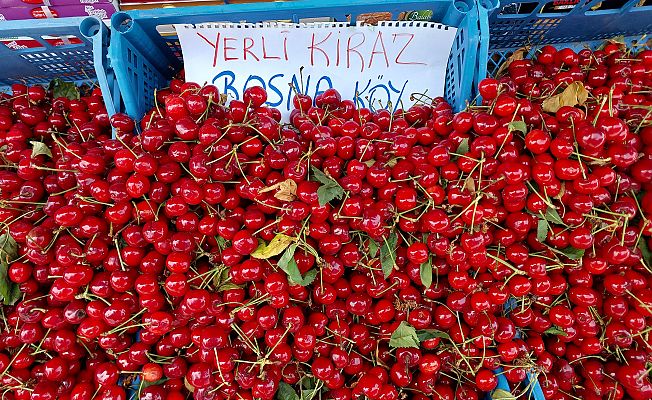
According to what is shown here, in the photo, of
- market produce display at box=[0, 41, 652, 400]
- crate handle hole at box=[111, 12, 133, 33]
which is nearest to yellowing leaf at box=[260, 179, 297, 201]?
market produce display at box=[0, 41, 652, 400]

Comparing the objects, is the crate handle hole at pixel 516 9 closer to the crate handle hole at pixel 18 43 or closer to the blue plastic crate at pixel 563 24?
the blue plastic crate at pixel 563 24

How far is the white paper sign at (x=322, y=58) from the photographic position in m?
1.32

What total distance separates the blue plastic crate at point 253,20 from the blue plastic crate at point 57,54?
0.19 ft

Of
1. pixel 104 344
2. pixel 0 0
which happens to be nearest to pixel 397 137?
pixel 104 344

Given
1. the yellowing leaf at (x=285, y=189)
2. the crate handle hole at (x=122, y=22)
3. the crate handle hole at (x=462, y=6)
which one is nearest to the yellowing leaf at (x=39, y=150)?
the crate handle hole at (x=122, y=22)

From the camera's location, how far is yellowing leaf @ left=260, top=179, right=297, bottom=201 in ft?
3.17

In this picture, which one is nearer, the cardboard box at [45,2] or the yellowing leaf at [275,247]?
the yellowing leaf at [275,247]

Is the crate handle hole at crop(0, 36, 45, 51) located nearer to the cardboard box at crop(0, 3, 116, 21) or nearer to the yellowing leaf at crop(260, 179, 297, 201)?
the cardboard box at crop(0, 3, 116, 21)

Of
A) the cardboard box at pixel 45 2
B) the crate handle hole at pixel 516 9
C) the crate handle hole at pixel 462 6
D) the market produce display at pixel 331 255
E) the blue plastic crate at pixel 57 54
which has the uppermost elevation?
the crate handle hole at pixel 462 6

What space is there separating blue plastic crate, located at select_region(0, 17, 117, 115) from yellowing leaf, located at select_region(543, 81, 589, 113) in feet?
4.28

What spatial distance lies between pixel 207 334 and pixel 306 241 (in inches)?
13.3

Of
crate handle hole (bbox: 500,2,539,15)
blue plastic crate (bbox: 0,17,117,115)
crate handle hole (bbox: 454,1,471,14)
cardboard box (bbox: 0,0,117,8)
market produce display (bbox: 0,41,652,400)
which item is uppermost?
crate handle hole (bbox: 454,1,471,14)

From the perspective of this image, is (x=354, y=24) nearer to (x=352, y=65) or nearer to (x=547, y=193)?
(x=352, y=65)

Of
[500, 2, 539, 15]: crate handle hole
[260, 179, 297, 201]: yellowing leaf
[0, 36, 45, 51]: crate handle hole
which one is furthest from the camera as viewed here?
[500, 2, 539, 15]: crate handle hole
